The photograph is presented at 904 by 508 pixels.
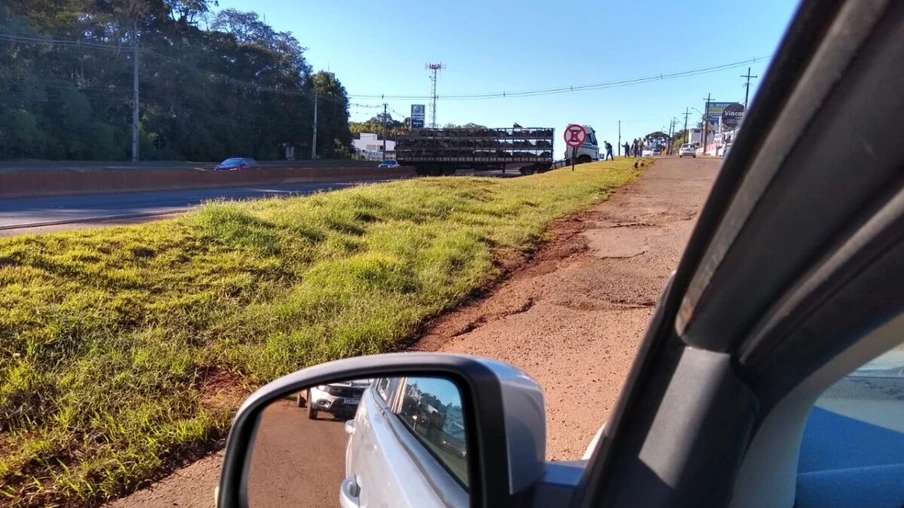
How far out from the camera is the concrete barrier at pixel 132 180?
68.0 ft

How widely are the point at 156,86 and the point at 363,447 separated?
63690 millimetres

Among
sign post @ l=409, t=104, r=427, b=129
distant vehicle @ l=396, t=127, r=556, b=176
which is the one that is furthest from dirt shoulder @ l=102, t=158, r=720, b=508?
sign post @ l=409, t=104, r=427, b=129

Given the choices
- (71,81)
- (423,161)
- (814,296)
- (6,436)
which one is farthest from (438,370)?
(71,81)

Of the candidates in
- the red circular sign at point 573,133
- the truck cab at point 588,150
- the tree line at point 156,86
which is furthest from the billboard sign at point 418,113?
the red circular sign at point 573,133

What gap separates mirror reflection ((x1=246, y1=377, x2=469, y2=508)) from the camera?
1.80 m

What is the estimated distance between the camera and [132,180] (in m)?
24.9

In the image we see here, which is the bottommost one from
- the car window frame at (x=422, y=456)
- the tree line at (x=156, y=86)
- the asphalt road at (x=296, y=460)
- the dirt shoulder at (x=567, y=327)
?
the dirt shoulder at (x=567, y=327)

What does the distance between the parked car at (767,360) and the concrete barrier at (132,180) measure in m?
22.3

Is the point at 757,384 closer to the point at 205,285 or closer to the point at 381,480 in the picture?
the point at 381,480

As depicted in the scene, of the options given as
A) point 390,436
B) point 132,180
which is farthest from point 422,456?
point 132,180

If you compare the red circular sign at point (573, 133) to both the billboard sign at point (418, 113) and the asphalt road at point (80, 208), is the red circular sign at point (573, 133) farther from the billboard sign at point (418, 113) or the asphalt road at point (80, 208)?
the billboard sign at point (418, 113)

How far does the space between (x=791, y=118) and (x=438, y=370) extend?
0.92m

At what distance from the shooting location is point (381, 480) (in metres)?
1.97

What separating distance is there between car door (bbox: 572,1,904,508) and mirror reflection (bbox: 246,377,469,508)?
1.51 feet
